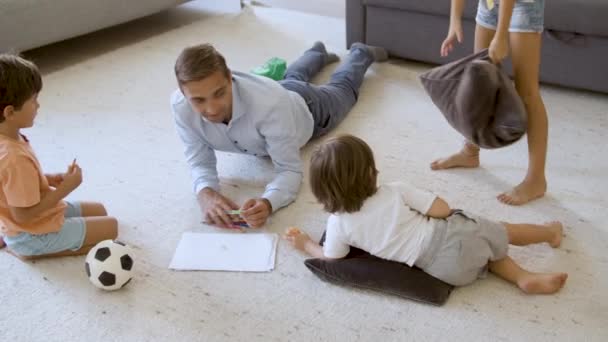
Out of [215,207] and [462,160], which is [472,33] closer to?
[462,160]

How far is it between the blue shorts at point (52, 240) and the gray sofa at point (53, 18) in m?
1.25

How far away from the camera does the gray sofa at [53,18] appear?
2.68 metres

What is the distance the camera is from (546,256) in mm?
1575

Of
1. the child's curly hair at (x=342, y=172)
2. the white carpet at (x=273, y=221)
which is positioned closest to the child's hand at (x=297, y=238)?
the white carpet at (x=273, y=221)

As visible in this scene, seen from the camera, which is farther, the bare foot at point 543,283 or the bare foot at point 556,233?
the bare foot at point 556,233

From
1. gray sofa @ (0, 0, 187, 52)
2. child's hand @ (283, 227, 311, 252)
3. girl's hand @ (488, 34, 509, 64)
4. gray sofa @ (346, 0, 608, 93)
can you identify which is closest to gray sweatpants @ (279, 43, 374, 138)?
gray sofa @ (346, 0, 608, 93)

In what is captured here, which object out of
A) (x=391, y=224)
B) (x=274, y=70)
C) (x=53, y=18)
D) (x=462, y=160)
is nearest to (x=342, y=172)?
(x=391, y=224)

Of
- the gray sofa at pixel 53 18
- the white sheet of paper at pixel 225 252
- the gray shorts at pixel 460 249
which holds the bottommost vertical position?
the white sheet of paper at pixel 225 252

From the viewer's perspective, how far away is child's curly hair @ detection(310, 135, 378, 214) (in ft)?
4.37

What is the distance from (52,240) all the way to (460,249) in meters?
1.07

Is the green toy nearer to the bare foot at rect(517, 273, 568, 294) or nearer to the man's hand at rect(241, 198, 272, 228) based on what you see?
the man's hand at rect(241, 198, 272, 228)

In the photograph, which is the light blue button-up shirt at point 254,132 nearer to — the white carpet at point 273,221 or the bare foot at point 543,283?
the white carpet at point 273,221

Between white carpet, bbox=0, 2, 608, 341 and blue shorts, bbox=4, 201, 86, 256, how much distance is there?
0.15 feet

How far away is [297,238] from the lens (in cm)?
165
